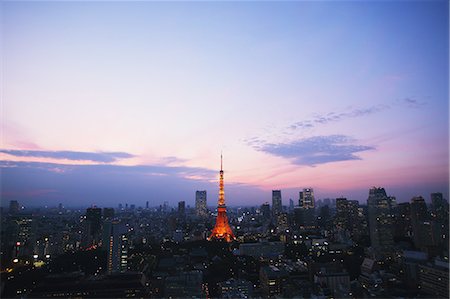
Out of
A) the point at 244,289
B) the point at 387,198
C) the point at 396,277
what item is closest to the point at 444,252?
the point at 396,277

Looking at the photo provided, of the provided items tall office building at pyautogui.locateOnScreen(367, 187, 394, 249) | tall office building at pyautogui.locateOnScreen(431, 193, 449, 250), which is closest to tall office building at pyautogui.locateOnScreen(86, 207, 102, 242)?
tall office building at pyautogui.locateOnScreen(367, 187, 394, 249)

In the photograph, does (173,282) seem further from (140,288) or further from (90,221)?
(90,221)

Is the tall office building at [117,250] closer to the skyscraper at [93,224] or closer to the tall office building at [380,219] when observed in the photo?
the skyscraper at [93,224]

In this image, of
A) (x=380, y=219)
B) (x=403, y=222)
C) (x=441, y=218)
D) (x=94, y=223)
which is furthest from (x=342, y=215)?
(x=94, y=223)

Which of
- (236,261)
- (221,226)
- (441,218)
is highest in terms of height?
(441,218)

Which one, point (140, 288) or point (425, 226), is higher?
point (425, 226)

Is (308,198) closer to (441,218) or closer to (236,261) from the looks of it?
(236,261)

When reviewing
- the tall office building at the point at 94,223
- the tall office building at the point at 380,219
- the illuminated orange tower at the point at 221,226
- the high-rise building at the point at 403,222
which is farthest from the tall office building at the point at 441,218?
the tall office building at the point at 94,223

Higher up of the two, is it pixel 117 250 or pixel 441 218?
pixel 441 218
